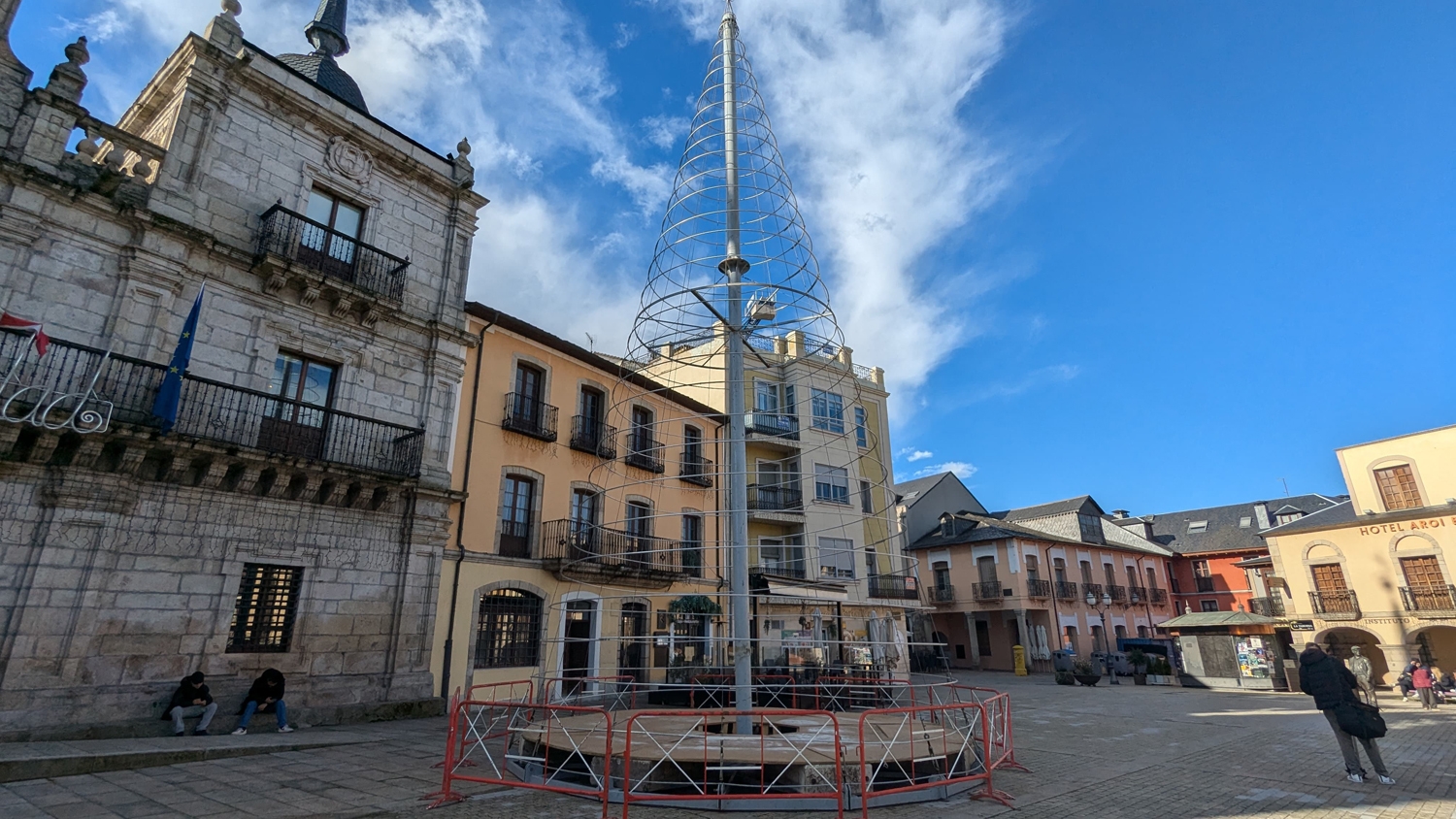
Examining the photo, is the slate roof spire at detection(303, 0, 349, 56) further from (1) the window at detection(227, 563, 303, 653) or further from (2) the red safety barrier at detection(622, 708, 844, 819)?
(2) the red safety barrier at detection(622, 708, 844, 819)

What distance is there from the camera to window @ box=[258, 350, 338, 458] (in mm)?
13453

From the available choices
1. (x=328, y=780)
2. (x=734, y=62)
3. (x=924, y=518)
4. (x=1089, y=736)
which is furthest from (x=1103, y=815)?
(x=924, y=518)

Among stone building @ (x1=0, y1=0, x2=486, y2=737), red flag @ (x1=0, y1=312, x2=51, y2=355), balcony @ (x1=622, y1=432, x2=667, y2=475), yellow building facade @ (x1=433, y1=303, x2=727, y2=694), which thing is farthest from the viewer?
balcony @ (x1=622, y1=432, x2=667, y2=475)

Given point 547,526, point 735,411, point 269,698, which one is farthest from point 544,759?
point 547,526

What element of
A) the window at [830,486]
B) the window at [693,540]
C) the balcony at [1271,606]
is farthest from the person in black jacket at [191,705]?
the balcony at [1271,606]

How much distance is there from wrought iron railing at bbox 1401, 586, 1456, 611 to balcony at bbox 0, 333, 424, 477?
110 ft

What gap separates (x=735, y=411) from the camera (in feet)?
31.8

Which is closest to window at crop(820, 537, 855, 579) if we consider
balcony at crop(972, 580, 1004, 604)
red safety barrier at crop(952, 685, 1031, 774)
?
balcony at crop(972, 580, 1004, 604)

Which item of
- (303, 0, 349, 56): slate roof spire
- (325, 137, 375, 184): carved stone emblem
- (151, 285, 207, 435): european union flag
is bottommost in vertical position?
(151, 285, 207, 435): european union flag

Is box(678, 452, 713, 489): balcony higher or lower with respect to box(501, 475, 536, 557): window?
higher

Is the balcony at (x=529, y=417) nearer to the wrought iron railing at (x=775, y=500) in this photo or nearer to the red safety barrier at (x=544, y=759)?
the red safety barrier at (x=544, y=759)

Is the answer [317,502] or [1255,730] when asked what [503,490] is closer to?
[317,502]

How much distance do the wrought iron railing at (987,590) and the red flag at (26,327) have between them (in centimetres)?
3647

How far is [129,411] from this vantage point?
448 inches
